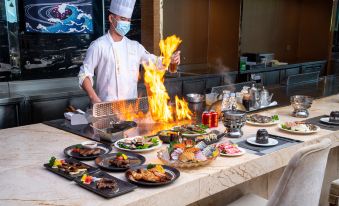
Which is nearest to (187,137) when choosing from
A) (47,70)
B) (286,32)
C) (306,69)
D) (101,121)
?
(101,121)

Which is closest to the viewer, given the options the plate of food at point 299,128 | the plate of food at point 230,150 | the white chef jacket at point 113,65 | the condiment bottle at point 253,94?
the plate of food at point 230,150

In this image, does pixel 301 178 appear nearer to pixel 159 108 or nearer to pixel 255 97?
pixel 159 108

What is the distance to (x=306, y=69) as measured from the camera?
8.39 meters

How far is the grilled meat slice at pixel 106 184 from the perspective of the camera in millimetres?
1741

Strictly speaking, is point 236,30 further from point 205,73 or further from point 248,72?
point 205,73

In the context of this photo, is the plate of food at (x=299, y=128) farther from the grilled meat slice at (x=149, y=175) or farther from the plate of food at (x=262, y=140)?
the grilled meat slice at (x=149, y=175)

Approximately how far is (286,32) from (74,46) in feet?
19.6

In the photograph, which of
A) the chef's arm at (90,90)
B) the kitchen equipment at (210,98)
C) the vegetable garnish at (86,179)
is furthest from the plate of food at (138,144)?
the kitchen equipment at (210,98)

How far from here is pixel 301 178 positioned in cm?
182

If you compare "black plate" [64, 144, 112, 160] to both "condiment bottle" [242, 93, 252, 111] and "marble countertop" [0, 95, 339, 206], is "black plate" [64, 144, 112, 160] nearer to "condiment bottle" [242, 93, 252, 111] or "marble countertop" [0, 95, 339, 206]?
"marble countertop" [0, 95, 339, 206]

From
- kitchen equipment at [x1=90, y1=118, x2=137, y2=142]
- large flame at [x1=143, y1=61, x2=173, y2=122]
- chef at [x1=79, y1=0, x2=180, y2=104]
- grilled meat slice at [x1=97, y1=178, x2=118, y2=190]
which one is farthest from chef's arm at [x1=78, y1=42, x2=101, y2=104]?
grilled meat slice at [x1=97, y1=178, x2=118, y2=190]

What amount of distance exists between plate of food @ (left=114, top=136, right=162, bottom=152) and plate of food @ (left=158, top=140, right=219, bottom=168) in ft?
0.57

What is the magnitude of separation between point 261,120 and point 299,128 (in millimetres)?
338

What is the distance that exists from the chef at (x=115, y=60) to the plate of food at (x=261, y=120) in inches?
38.2
